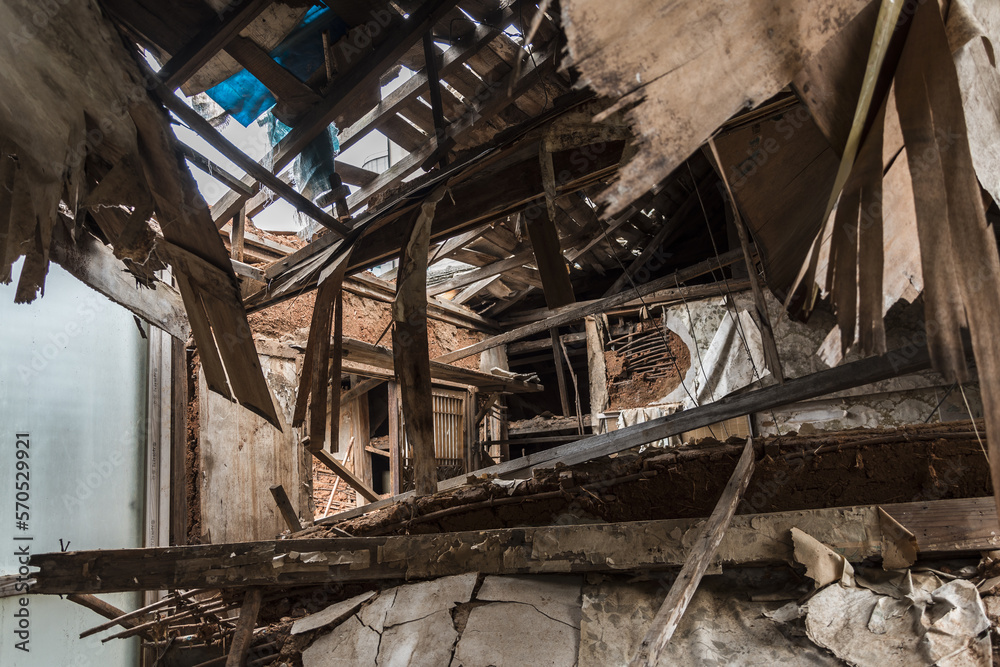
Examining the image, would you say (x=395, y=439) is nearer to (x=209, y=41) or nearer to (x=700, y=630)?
(x=700, y=630)

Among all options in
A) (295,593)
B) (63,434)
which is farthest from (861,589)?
(63,434)

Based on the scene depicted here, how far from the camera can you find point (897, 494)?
239cm

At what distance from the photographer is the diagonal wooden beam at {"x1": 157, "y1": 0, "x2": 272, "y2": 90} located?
2.27 m

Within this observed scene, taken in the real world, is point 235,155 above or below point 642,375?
above

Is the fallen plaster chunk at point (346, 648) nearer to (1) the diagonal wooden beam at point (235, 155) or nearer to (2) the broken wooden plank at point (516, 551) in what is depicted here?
(2) the broken wooden plank at point (516, 551)

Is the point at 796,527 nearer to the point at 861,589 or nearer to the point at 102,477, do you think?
the point at 861,589

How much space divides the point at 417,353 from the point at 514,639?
1.30 meters

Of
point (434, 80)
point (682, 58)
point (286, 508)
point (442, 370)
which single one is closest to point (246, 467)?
point (442, 370)

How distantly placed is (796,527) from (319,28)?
114 inches

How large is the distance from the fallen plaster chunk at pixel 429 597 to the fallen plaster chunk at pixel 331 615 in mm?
214

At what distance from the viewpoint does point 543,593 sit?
2.58 meters

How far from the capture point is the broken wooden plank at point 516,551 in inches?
87.8

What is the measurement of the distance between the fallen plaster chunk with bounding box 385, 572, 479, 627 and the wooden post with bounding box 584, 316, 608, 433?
19.1 feet

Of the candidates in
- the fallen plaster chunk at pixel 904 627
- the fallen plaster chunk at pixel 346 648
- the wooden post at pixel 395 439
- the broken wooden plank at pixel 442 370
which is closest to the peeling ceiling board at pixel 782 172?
the fallen plaster chunk at pixel 904 627
